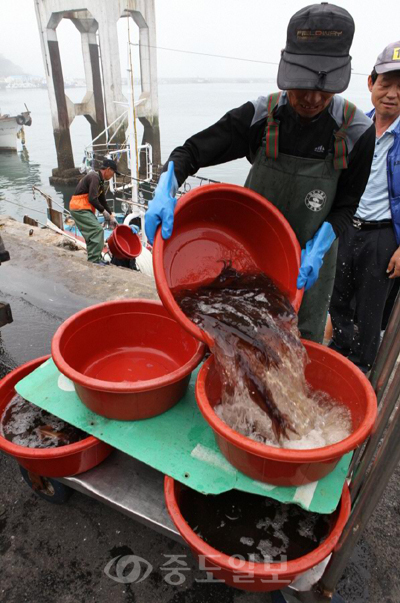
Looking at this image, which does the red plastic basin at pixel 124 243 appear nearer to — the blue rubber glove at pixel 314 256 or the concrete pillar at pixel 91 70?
the blue rubber glove at pixel 314 256

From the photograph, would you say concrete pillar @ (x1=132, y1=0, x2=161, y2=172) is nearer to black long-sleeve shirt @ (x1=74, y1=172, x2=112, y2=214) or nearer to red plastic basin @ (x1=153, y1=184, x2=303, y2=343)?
black long-sleeve shirt @ (x1=74, y1=172, x2=112, y2=214)

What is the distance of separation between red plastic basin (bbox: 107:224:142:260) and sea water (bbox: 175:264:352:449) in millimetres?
4794

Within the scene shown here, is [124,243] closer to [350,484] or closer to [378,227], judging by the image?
[378,227]

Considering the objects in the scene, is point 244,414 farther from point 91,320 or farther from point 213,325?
point 91,320

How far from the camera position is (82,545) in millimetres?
1774

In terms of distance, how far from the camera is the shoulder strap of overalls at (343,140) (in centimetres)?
182

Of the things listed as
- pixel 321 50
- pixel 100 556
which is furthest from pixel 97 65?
pixel 100 556

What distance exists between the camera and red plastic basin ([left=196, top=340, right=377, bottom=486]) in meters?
1.26

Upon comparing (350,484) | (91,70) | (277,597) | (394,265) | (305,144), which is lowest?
(277,597)

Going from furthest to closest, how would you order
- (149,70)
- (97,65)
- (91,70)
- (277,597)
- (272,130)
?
(97,65)
(91,70)
(149,70)
(272,130)
(277,597)

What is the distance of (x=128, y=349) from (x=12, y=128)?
36.8 meters

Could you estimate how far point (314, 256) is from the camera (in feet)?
5.88

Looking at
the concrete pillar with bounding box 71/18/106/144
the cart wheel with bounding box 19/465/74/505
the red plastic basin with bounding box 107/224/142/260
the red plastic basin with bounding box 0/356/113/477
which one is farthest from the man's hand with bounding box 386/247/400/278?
the concrete pillar with bounding box 71/18/106/144

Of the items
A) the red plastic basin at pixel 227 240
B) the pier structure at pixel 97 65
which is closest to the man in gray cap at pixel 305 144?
the red plastic basin at pixel 227 240
